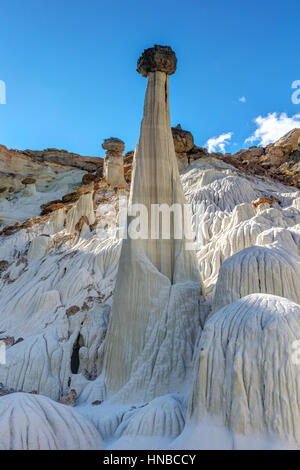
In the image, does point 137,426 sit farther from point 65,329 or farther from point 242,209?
point 242,209

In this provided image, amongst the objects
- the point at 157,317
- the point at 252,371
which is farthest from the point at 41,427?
the point at 157,317

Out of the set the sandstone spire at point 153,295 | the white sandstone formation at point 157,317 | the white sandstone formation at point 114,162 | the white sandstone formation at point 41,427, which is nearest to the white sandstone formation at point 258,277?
the white sandstone formation at point 157,317

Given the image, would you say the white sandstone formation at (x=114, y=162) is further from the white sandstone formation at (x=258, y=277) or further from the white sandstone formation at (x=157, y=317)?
the white sandstone formation at (x=258, y=277)

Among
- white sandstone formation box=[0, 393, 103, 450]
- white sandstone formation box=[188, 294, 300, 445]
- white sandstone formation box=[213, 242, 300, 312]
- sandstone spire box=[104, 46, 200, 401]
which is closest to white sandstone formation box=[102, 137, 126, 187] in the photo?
sandstone spire box=[104, 46, 200, 401]

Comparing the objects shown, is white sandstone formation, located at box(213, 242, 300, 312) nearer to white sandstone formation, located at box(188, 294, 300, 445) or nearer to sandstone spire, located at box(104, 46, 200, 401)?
sandstone spire, located at box(104, 46, 200, 401)

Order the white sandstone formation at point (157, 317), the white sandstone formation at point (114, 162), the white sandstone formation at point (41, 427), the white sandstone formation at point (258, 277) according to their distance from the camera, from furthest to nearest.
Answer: the white sandstone formation at point (114, 162), the white sandstone formation at point (258, 277), the white sandstone formation at point (41, 427), the white sandstone formation at point (157, 317)

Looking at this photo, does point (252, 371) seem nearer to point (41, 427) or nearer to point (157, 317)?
point (41, 427)

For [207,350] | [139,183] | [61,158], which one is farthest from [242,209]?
[61,158]

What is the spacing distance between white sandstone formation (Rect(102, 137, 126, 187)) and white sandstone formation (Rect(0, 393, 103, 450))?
91.1 feet

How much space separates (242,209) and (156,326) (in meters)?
9.30

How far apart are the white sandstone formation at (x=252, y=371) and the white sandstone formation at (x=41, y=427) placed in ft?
10.0

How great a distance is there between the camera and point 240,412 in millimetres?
7965

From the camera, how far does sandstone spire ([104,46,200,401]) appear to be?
13.5 metres

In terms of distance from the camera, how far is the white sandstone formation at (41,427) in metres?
9.05
